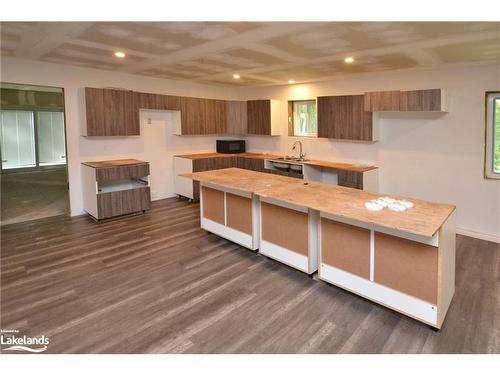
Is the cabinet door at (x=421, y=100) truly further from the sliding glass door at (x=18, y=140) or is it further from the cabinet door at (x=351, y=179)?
the sliding glass door at (x=18, y=140)

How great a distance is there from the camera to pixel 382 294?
2.75 metres

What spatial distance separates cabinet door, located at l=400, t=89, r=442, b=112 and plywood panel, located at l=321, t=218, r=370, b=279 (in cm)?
263

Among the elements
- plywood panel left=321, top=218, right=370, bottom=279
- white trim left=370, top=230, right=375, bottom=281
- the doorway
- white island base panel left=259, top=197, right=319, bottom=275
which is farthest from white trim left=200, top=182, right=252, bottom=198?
the doorway

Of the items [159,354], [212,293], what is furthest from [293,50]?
[159,354]

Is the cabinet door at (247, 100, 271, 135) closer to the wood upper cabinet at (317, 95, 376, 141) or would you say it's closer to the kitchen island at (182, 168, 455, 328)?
the wood upper cabinet at (317, 95, 376, 141)

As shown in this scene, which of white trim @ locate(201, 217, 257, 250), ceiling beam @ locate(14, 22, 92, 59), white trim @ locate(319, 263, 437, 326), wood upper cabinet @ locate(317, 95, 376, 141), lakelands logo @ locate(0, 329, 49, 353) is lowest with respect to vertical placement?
lakelands logo @ locate(0, 329, 49, 353)

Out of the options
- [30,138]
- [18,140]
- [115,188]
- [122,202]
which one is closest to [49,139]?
[30,138]

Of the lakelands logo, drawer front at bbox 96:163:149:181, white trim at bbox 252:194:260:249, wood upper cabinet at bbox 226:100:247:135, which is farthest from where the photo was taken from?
wood upper cabinet at bbox 226:100:247:135

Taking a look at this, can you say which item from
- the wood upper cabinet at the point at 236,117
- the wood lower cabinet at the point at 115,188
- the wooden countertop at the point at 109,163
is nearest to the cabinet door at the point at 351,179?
the wood upper cabinet at the point at 236,117

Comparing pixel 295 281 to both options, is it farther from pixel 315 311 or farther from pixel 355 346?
pixel 355 346

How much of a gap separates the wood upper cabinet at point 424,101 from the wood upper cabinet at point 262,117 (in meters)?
2.84

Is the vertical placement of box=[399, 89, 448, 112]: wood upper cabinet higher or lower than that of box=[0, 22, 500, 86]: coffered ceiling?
lower

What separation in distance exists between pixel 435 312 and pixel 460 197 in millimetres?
2965

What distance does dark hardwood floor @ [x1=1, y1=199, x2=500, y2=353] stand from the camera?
239 cm
